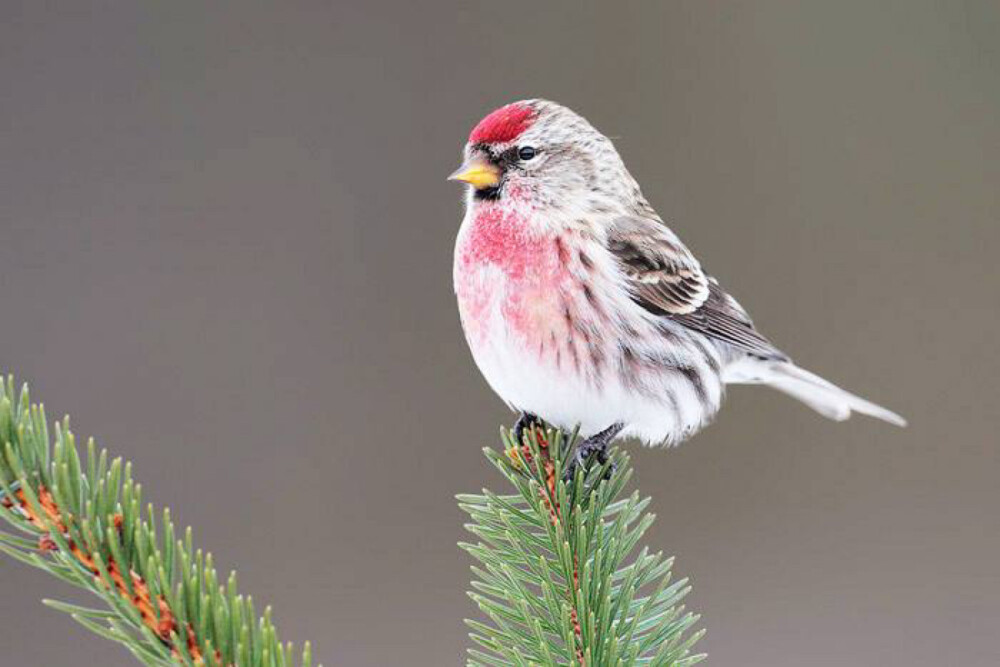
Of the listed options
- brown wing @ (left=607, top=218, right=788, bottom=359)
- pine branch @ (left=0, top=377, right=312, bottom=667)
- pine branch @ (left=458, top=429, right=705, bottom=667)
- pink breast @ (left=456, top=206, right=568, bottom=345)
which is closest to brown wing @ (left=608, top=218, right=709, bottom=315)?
brown wing @ (left=607, top=218, right=788, bottom=359)

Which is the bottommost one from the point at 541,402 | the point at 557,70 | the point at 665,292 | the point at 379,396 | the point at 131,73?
the point at 541,402

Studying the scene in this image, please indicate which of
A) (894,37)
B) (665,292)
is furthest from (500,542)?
(894,37)

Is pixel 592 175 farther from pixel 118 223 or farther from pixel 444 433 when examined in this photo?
pixel 118 223

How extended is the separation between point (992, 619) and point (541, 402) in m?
1.84

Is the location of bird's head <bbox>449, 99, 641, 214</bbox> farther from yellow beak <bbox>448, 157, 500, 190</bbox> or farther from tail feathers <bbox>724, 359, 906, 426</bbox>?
tail feathers <bbox>724, 359, 906, 426</bbox>

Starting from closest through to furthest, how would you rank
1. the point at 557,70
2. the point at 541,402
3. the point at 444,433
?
the point at 541,402 → the point at 444,433 → the point at 557,70

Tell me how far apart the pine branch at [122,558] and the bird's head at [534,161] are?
84 centimetres

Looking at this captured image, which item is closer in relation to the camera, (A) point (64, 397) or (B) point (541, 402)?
(B) point (541, 402)

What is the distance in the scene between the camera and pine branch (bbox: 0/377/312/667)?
0.83 meters

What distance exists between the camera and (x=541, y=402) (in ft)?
5.04

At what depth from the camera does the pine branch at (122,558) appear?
831mm

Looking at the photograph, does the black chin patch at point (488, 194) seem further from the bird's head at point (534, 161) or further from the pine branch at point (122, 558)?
the pine branch at point (122, 558)

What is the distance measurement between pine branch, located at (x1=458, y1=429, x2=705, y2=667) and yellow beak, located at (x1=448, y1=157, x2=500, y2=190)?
48cm

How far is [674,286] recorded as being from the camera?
5.94 ft
